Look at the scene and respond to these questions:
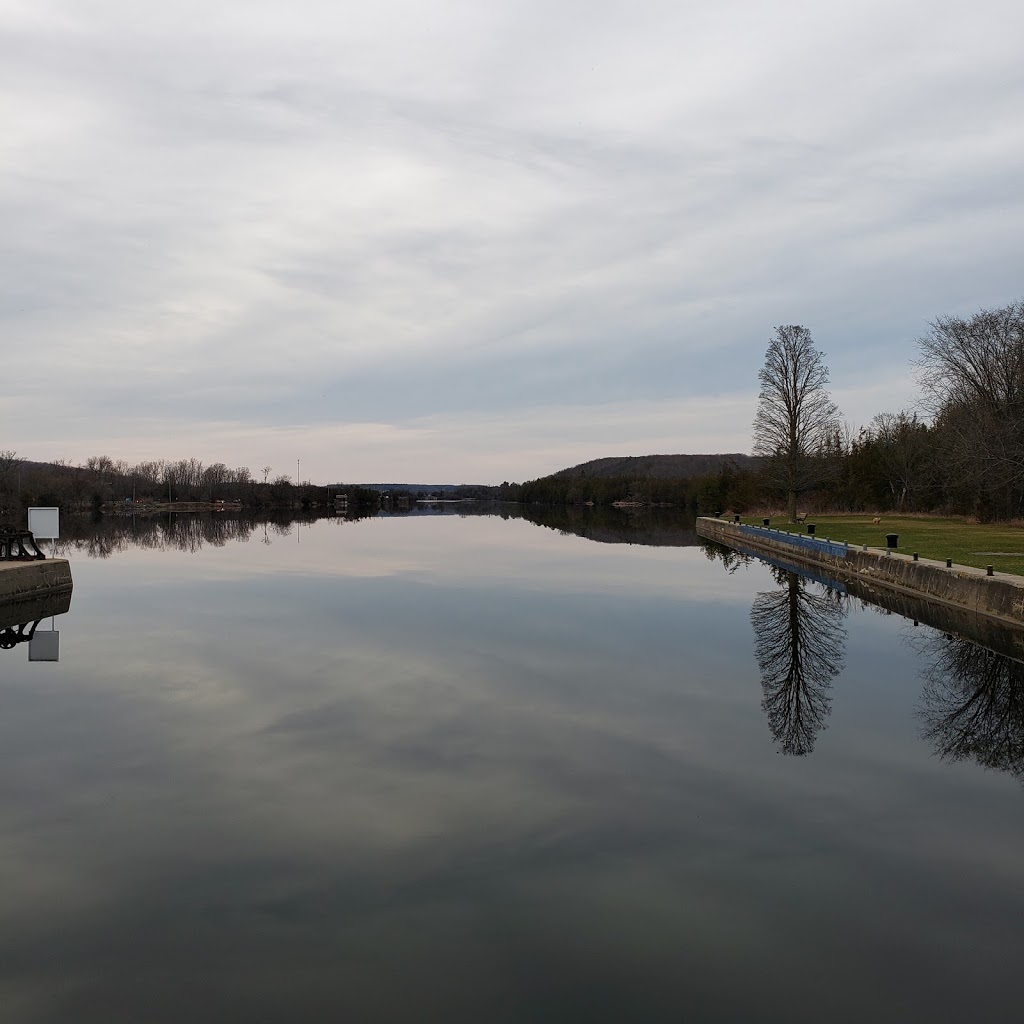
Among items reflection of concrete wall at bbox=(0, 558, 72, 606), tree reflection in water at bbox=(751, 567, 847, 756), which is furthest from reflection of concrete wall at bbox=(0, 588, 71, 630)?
tree reflection in water at bbox=(751, 567, 847, 756)

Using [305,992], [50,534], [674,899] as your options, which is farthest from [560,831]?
[50,534]

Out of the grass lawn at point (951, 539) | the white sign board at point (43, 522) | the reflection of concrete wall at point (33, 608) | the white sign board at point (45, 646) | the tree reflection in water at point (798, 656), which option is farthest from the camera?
the grass lawn at point (951, 539)

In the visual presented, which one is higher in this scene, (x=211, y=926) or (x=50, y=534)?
(x=50, y=534)

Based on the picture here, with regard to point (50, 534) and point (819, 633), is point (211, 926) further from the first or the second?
point (50, 534)

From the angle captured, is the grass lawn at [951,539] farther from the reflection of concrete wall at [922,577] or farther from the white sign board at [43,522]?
the white sign board at [43,522]

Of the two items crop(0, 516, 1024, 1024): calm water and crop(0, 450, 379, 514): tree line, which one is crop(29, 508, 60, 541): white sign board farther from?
crop(0, 450, 379, 514): tree line

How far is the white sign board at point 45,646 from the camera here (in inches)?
510

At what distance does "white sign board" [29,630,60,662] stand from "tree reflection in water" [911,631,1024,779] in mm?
12183

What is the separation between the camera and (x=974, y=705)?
10.1 meters

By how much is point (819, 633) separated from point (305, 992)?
1291 centimetres

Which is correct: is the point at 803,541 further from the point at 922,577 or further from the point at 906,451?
the point at 906,451

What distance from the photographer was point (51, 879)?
5.41 meters

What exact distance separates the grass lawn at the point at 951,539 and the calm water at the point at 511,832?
8417 millimetres

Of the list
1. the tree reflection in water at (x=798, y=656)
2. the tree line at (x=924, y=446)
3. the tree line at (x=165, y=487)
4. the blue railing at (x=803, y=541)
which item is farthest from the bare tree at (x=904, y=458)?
the tree line at (x=165, y=487)
